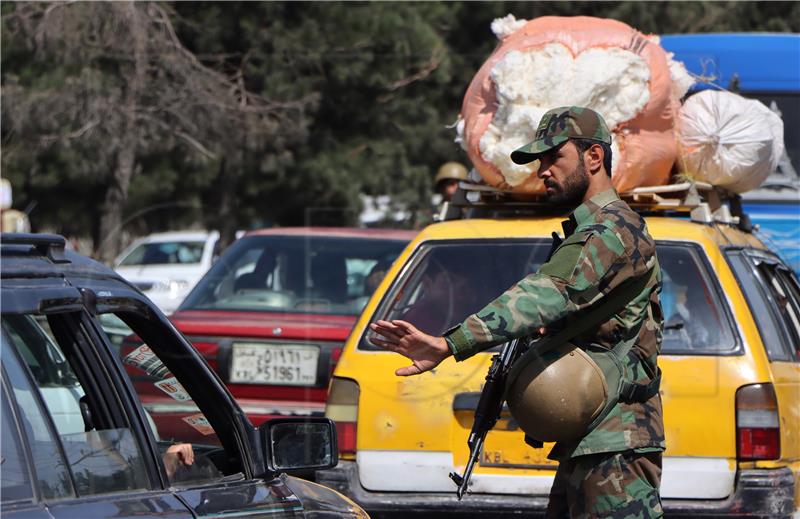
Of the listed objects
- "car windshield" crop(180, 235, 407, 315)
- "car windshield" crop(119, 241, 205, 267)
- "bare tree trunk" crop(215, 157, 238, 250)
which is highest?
"car windshield" crop(180, 235, 407, 315)

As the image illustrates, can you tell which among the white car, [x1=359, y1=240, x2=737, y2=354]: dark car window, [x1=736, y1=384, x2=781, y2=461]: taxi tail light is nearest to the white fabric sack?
[x1=359, y1=240, x2=737, y2=354]: dark car window

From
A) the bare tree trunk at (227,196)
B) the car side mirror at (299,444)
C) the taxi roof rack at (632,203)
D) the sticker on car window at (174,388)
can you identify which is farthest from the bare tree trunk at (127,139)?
the car side mirror at (299,444)

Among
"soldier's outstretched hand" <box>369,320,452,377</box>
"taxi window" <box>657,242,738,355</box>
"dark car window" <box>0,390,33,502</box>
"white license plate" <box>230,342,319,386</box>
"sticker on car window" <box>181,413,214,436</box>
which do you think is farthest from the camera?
"white license plate" <box>230,342,319,386</box>

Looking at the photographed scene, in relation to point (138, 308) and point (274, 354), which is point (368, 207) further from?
point (138, 308)

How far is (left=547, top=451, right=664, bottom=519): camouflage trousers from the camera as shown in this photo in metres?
3.85

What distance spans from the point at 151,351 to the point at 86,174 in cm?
2142

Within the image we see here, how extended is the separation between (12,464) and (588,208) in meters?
2.03

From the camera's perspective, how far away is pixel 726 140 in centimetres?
646

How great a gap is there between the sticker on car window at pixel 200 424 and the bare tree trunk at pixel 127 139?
15.2 m

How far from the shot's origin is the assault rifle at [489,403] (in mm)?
4000

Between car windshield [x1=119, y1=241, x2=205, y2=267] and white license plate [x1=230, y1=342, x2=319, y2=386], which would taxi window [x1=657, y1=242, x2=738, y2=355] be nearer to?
white license plate [x1=230, y1=342, x2=319, y2=386]

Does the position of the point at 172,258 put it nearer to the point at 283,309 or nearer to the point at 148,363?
the point at 283,309

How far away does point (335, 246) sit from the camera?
886cm

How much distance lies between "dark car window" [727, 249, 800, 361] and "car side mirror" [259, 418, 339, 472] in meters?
2.52
